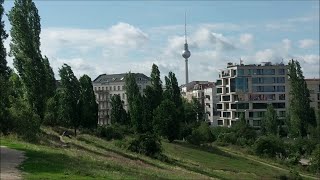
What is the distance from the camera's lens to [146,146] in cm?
4975

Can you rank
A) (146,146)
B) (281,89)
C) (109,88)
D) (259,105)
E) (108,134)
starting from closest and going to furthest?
(146,146) < (108,134) < (259,105) < (281,89) < (109,88)

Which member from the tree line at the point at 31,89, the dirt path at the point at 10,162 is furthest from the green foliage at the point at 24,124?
the dirt path at the point at 10,162

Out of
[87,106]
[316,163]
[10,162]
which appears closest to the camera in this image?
[10,162]

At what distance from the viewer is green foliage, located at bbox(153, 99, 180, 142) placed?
239 ft

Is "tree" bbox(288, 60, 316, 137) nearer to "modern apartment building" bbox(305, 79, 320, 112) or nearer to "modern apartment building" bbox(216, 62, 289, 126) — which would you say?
"modern apartment building" bbox(216, 62, 289, 126)

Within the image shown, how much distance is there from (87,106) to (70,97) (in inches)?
204

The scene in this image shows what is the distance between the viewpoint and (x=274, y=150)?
70.2 meters

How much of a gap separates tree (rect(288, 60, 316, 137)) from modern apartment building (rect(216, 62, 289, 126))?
1294 inches

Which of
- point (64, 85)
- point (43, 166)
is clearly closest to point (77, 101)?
point (64, 85)

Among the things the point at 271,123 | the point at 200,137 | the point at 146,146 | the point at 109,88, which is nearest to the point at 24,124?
the point at 146,146

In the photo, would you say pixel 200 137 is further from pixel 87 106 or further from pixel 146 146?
pixel 146 146

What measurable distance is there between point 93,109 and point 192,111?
1673 inches

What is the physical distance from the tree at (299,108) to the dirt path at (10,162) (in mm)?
62306

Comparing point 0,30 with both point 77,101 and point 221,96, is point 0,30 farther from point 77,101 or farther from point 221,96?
point 221,96
